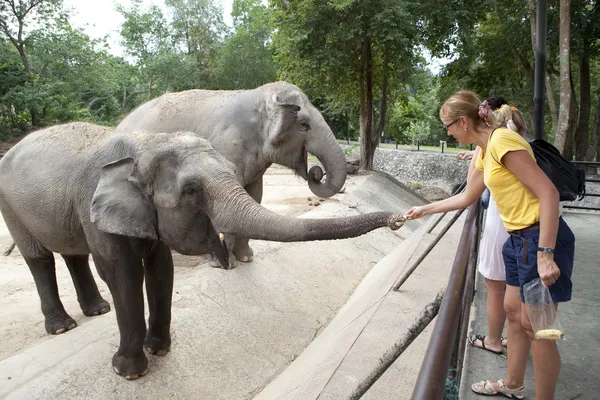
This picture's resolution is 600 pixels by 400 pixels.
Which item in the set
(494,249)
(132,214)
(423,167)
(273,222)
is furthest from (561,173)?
(423,167)

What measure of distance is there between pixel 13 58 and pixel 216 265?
80.3ft

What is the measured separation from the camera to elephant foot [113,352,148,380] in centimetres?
387

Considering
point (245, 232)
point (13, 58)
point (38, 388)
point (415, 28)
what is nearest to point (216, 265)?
point (38, 388)

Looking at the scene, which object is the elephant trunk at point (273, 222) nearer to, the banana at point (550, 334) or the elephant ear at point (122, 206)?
the elephant ear at point (122, 206)

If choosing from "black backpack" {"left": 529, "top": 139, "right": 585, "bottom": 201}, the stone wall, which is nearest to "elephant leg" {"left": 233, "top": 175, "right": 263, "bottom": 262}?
"black backpack" {"left": 529, "top": 139, "right": 585, "bottom": 201}

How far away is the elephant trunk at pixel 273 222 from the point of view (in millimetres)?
2561

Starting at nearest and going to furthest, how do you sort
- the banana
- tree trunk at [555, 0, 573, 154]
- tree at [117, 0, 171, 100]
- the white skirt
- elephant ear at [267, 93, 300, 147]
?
the banana
the white skirt
elephant ear at [267, 93, 300, 147]
tree trunk at [555, 0, 573, 154]
tree at [117, 0, 171, 100]

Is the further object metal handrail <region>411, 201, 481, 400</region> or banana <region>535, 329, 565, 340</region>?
banana <region>535, 329, 565, 340</region>

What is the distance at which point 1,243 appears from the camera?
25.8 ft

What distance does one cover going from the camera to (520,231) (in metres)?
2.57

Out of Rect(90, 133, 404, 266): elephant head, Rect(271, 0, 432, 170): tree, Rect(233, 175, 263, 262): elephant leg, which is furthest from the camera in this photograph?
Rect(271, 0, 432, 170): tree

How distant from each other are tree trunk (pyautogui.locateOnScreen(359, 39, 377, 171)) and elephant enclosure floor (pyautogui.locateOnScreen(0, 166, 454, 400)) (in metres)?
10.4

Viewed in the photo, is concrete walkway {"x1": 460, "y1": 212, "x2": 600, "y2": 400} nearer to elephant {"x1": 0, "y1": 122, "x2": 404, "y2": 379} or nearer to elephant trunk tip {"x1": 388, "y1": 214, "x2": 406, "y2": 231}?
elephant trunk tip {"x1": 388, "y1": 214, "x2": 406, "y2": 231}

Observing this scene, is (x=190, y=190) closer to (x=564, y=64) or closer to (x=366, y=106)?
(x=564, y=64)
